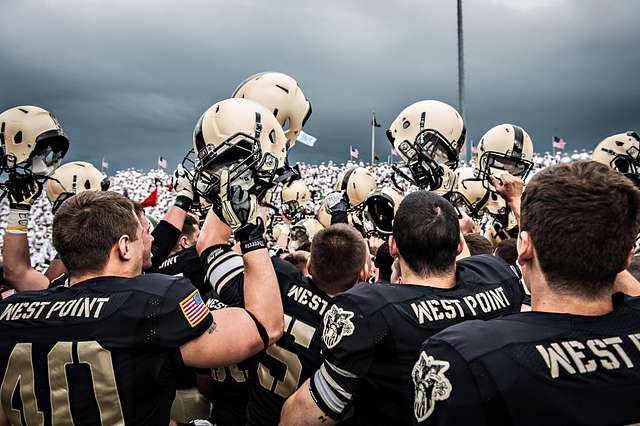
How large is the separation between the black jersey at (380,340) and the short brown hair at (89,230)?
1142 millimetres

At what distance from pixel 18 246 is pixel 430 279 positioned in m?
3.30

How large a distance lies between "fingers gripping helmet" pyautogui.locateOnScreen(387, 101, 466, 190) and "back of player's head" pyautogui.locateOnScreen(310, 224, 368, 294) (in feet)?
6.10

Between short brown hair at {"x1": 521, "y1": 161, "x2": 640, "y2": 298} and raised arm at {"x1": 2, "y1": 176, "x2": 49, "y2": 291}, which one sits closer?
short brown hair at {"x1": 521, "y1": 161, "x2": 640, "y2": 298}

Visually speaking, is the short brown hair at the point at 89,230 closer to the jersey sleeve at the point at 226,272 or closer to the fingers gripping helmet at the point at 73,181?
the jersey sleeve at the point at 226,272

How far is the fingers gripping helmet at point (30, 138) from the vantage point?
167 inches

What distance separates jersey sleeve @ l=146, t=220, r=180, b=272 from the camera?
14.1ft

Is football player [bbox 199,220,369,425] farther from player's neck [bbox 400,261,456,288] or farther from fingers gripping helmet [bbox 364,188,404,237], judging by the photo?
fingers gripping helmet [bbox 364,188,404,237]

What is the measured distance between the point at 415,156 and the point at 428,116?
0.43 metres

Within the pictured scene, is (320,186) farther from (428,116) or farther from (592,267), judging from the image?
(592,267)

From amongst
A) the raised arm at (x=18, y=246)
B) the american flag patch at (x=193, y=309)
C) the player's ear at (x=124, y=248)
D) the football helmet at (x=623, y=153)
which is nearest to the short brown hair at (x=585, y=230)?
the american flag patch at (x=193, y=309)

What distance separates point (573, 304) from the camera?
64.1 inches

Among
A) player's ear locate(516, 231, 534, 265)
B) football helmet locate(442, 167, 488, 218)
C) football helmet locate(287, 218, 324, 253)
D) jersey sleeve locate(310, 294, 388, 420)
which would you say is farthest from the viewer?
football helmet locate(287, 218, 324, 253)

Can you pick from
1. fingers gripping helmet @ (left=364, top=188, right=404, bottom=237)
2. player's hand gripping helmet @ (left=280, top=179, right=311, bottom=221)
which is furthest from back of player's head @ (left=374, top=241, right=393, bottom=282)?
player's hand gripping helmet @ (left=280, top=179, right=311, bottom=221)

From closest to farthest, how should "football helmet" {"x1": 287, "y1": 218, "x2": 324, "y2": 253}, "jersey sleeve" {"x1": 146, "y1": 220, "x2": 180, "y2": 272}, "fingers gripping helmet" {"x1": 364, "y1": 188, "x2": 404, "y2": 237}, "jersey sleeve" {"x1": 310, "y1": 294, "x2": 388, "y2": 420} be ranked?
"jersey sleeve" {"x1": 310, "y1": 294, "x2": 388, "y2": 420}
"jersey sleeve" {"x1": 146, "y1": 220, "x2": 180, "y2": 272}
"fingers gripping helmet" {"x1": 364, "y1": 188, "x2": 404, "y2": 237}
"football helmet" {"x1": 287, "y1": 218, "x2": 324, "y2": 253}
